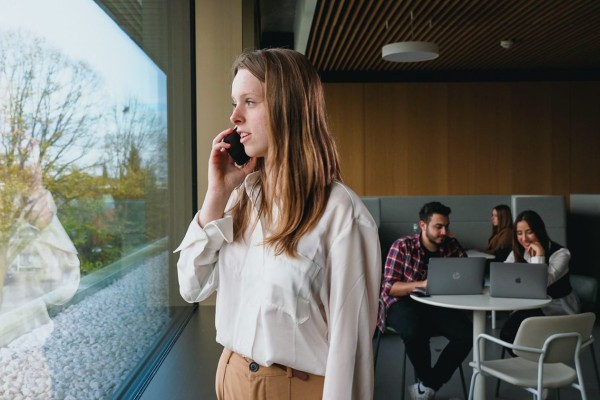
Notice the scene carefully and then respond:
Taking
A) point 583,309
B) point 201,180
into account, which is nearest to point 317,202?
point 201,180

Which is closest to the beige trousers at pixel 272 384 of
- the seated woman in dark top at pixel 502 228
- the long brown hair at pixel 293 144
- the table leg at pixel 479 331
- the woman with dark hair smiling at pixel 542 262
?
the long brown hair at pixel 293 144

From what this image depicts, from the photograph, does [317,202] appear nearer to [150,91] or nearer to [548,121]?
[150,91]

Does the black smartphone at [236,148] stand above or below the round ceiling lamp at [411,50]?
below

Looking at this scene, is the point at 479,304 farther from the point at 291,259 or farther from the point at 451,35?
the point at 451,35

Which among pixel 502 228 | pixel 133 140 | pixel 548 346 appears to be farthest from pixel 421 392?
pixel 502 228

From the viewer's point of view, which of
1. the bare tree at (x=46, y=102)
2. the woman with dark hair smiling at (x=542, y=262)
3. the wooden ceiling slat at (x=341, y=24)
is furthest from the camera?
the wooden ceiling slat at (x=341, y=24)

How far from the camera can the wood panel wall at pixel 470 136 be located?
11.1m

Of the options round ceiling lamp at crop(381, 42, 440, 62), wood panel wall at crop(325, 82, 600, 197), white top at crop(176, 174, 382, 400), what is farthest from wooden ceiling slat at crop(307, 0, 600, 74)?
white top at crop(176, 174, 382, 400)

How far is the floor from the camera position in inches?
151

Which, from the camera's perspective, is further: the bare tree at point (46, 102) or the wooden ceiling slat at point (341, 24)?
the wooden ceiling slat at point (341, 24)

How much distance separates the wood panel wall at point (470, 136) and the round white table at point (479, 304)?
7265 mm

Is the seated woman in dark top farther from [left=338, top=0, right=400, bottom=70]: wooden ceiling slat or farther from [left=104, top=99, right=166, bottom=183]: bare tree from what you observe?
[left=104, top=99, right=166, bottom=183]: bare tree

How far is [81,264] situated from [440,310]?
268cm

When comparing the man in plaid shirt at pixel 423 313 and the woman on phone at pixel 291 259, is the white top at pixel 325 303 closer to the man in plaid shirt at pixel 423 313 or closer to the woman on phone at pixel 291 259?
the woman on phone at pixel 291 259
